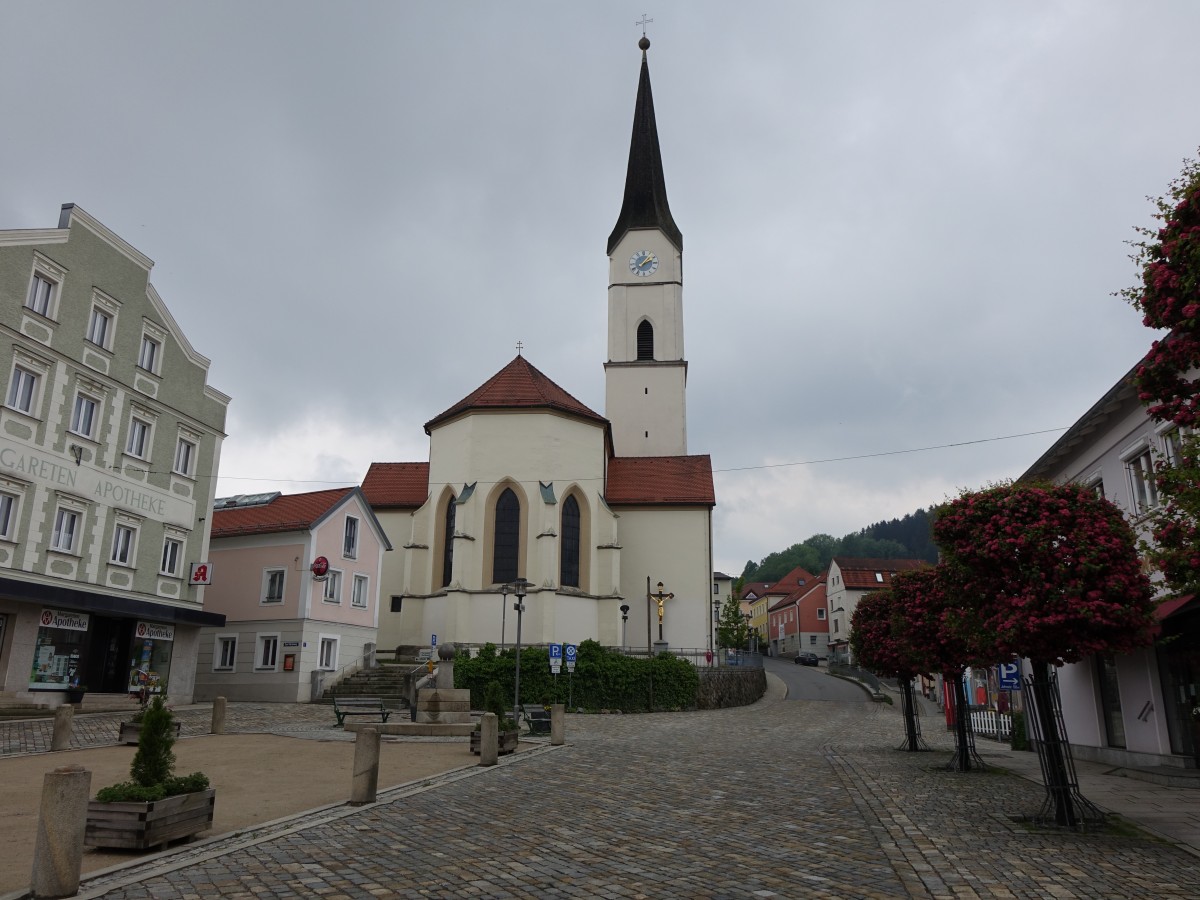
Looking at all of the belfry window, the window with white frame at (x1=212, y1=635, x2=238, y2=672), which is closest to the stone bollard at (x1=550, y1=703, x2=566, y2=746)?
the window with white frame at (x1=212, y1=635, x2=238, y2=672)

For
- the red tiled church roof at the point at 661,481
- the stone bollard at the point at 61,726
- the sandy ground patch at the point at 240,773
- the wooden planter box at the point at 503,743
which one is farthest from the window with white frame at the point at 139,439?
the red tiled church roof at the point at 661,481

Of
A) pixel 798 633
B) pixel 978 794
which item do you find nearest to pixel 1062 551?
pixel 978 794

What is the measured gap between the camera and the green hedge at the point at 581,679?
108 feet

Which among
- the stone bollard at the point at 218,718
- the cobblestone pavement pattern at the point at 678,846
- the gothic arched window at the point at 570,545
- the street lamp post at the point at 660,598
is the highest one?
the gothic arched window at the point at 570,545

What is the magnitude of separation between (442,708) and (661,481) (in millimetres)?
25072

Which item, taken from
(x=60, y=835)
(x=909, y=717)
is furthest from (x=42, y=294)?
(x=909, y=717)

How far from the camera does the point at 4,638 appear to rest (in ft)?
78.2

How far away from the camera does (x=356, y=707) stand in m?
24.8

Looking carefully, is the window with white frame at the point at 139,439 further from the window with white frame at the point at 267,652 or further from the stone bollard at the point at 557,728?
the stone bollard at the point at 557,728

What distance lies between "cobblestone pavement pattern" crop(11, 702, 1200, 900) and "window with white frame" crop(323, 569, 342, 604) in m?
21.3

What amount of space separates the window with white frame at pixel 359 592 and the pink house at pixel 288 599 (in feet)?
0.16

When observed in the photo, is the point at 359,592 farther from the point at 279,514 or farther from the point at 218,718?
the point at 218,718

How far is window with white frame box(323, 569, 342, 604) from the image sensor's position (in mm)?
34500

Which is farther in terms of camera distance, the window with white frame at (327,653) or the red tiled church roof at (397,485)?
the red tiled church roof at (397,485)
